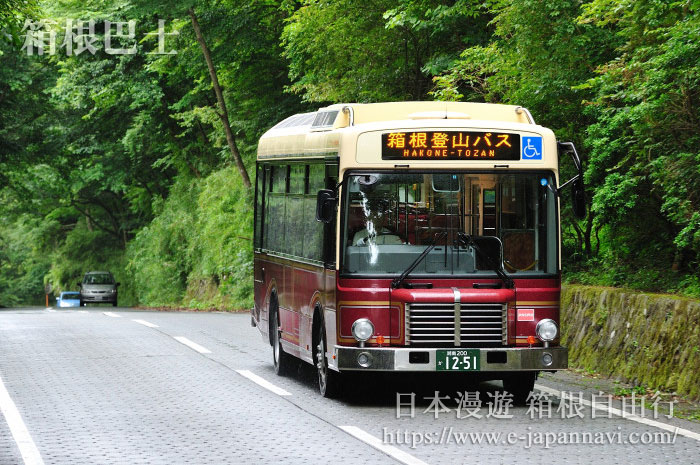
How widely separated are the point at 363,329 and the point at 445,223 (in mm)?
1375

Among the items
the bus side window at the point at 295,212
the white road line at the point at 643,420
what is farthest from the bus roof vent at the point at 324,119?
the white road line at the point at 643,420

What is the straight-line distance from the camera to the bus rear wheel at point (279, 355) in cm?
1630

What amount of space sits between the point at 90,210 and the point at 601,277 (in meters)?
50.3


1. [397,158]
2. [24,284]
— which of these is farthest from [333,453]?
[24,284]

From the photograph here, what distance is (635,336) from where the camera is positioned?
15258mm

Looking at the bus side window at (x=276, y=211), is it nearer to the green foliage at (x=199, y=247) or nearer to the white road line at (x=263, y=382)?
the white road line at (x=263, y=382)

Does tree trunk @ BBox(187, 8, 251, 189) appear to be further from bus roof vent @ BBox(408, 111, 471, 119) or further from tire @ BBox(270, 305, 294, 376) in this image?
bus roof vent @ BBox(408, 111, 471, 119)

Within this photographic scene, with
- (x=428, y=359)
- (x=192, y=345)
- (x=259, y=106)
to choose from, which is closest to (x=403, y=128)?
(x=428, y=359)

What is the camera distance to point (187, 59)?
39.8m

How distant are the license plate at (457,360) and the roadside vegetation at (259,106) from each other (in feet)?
10.00

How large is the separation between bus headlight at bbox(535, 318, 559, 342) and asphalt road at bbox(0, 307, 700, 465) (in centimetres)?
74

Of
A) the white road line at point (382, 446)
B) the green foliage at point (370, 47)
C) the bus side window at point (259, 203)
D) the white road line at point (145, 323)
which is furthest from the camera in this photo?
the green foliage at point (370, 47)

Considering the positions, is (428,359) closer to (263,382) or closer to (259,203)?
(263,382)

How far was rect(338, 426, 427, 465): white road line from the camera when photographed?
9430 mm
